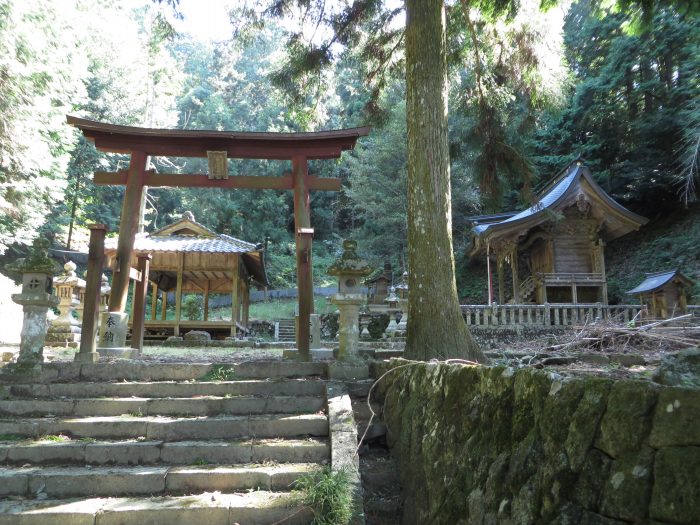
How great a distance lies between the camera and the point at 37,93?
1656 centimetres

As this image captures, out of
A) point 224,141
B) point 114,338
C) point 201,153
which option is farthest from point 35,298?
point 224,141

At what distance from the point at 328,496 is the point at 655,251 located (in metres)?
21.3

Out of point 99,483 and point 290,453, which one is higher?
point 290,453

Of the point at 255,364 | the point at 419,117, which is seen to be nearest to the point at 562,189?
the point at 419,117

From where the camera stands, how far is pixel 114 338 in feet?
24.2

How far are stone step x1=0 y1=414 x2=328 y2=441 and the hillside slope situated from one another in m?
17.2

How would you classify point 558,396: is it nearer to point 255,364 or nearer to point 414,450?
point 414,450

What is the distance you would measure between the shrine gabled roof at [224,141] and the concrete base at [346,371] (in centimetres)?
363

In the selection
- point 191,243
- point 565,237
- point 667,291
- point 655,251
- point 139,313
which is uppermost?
point 565,237

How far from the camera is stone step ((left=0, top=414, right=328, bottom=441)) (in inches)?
180

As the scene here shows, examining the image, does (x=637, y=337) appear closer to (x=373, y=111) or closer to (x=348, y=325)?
(x=348, y=325)

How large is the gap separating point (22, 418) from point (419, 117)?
5435mm

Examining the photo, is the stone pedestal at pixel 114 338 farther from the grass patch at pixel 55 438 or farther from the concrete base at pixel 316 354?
the grass patch at pixel 55 438

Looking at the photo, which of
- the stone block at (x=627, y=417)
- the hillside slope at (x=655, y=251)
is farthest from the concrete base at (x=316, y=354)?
the hillside slope at (x=655, y=251)
